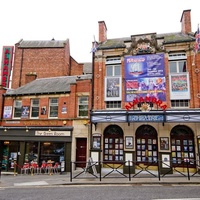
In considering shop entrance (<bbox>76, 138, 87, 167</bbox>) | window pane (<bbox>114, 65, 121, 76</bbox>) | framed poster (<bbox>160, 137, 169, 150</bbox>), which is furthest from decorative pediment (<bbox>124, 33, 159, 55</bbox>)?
shop entrance (<bbox>76, 138, 87, 167</bbox>)

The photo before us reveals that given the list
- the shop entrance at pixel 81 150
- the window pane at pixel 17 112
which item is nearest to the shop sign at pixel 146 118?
the shop entrance at pixel 81 150

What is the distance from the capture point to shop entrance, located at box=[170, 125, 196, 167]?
46.8 feet

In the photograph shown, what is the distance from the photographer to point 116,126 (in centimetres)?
1575

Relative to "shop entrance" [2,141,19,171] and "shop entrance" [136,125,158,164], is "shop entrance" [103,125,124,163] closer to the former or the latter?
"shop entrance" [136,125,158,164]

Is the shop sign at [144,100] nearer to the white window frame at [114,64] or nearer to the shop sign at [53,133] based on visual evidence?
the white window frame at [114,64]

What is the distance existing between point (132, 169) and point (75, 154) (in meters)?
4.83

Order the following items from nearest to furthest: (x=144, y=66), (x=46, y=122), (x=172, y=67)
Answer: (x=172, y=67), (x=144, y=66), (x=46, y=122)

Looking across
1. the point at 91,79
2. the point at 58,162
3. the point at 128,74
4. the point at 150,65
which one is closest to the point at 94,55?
the point at 91,79

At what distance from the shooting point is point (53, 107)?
1781 centimetres

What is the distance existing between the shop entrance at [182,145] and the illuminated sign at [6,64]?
24.5m

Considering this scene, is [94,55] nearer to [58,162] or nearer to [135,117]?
[135,117]

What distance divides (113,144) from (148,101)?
4.32 metres

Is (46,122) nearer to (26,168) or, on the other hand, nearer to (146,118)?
(26,168)

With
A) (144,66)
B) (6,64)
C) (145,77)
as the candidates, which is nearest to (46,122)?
(145,77)
